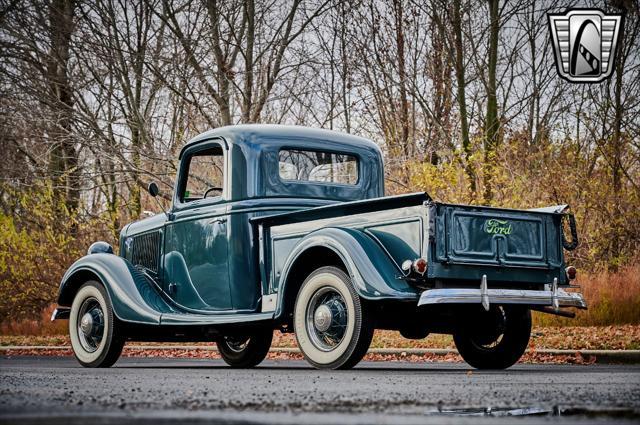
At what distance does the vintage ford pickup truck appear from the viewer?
8625 millimetres

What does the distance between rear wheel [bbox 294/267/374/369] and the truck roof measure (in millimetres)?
2259

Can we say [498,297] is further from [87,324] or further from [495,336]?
[87,324]

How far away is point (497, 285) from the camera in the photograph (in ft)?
29.9

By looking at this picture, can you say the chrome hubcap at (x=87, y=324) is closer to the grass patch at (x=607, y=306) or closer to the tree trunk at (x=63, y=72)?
the grass patch at (x=607, y=306)

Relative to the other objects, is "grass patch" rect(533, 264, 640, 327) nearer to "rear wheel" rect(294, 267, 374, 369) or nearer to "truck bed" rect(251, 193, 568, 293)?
"truck bed" rect(251, 193, 568, 293)

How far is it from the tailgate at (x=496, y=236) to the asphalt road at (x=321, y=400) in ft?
3.99

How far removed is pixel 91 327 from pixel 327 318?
3525mm

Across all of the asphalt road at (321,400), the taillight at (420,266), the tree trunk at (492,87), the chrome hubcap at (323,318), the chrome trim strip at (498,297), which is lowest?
the asphalt road at (321,400)

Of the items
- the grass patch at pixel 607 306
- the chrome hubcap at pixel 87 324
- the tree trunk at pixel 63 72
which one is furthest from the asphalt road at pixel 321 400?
the tree trunk at pixel 63 72

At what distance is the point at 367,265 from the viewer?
27.9ft

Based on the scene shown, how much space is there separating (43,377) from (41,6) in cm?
1448

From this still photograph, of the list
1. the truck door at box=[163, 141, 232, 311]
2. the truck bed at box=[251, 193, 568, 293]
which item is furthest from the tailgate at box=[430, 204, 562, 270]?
the truck door at box=[163, 141, 232, 311]

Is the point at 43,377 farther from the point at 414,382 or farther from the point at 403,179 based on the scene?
the point at 403,179

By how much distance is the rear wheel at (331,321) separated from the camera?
28.6 feet
